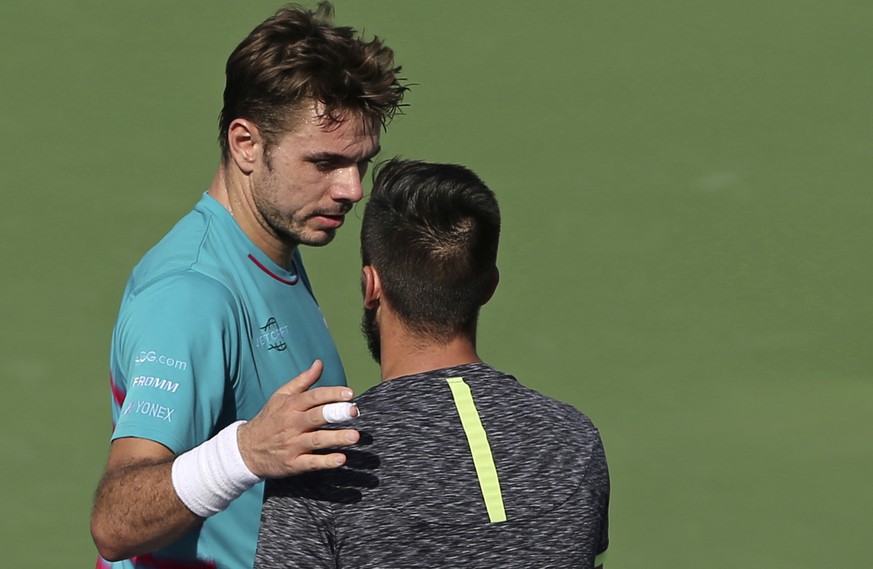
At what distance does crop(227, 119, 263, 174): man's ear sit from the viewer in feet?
15.4

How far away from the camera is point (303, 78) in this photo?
4.65 metres

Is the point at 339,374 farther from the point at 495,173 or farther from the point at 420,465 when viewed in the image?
the point at 495,173

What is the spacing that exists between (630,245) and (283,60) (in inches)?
183

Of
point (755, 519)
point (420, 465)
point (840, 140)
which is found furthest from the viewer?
point (840, 140)

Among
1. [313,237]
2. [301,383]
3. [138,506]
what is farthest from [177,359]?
[313,237]

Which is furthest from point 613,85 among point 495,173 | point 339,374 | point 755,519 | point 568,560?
point 568,560

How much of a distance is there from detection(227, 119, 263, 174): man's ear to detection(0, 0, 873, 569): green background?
3046 millimetres

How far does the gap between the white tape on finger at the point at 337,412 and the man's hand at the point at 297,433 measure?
0.04 ft

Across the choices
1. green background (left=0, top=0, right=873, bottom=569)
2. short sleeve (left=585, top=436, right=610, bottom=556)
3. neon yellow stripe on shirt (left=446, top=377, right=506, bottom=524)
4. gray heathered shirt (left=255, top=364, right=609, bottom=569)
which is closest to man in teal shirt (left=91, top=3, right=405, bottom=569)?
gray heathered shirt (left=255, top=364, right=609, bottom=569)

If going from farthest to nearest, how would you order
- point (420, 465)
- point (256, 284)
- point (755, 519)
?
point (755, 519)
point (256, 284)
point (420, 465)

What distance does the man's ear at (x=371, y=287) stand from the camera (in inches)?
148

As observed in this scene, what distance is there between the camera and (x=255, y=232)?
4.71 metres

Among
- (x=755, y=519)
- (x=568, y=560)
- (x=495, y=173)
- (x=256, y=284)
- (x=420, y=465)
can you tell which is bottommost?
(x=755, y=519)

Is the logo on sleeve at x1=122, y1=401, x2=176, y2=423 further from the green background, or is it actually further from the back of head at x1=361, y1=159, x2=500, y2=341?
the green background
